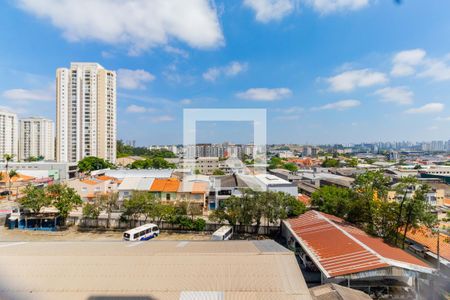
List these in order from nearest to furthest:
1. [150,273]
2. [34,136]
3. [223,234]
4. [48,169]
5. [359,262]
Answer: [150,273] → [359,262] → [223,234] → [48,169] → [34,136]

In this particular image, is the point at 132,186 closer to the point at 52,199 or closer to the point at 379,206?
the point at 52,199

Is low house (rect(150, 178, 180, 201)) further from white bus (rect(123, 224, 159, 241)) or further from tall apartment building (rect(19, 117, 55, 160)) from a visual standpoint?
tall apartment building (rect(19, 117, 55, 160))

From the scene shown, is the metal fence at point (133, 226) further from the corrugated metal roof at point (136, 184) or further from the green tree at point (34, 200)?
the corrugated metal roof at point (136, 184)

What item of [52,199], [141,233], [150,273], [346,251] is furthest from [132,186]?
[346,251]

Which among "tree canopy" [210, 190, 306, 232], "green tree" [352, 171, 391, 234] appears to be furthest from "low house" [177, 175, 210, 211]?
"green tree" [352, 171, 391, 234]

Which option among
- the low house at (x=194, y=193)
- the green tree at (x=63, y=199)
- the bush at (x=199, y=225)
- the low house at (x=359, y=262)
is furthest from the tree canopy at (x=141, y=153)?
the low house at (x=359, y=262)

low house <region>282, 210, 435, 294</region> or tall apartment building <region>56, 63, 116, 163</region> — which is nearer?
low house <region>282, 210, 435, 294</region>
